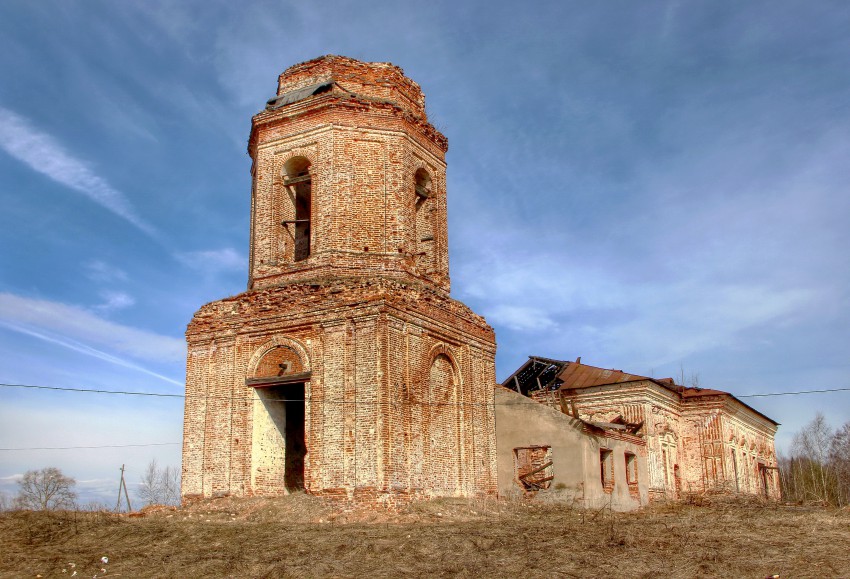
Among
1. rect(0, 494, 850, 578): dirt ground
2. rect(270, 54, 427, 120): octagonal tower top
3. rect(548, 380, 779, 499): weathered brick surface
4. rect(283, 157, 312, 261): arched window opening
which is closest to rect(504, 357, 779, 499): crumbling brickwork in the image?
rect(548, 380, 779, 499): weathered brick surface

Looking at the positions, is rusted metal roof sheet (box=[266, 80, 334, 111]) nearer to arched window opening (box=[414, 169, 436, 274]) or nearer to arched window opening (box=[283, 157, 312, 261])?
arched window opening (box=[283, 157, 312, 261])

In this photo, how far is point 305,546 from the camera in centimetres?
1159

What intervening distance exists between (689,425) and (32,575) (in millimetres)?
21878

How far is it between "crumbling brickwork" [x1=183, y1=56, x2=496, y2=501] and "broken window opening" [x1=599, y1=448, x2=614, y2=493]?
3.27m

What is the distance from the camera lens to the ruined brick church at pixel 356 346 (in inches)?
584

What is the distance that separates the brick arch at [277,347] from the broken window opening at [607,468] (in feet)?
24.9

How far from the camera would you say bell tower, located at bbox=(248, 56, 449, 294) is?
1636 cm

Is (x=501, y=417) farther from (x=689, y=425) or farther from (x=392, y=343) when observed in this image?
(x=689, y=425)

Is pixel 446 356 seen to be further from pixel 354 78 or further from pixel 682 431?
pixel 682 431

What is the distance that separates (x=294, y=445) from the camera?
17.2 metres

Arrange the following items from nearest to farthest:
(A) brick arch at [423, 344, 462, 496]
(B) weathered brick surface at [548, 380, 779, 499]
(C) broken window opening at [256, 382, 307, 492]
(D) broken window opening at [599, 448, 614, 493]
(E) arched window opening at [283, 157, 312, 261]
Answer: (A) brick arch at [423, 344, 462, 496], (C) broken window opening at [256, 382, 307, 492], (E) arched window opening at [283, 157, 312, 261], (D) broken window opening at [599, 448, 614, 493], (B) weathered brick surface at [548, 380, 779, 499]

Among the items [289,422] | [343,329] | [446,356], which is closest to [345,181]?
[343,329]

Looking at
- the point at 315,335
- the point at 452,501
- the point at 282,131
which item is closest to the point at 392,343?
the point at 315,335

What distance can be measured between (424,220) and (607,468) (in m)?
7.28
